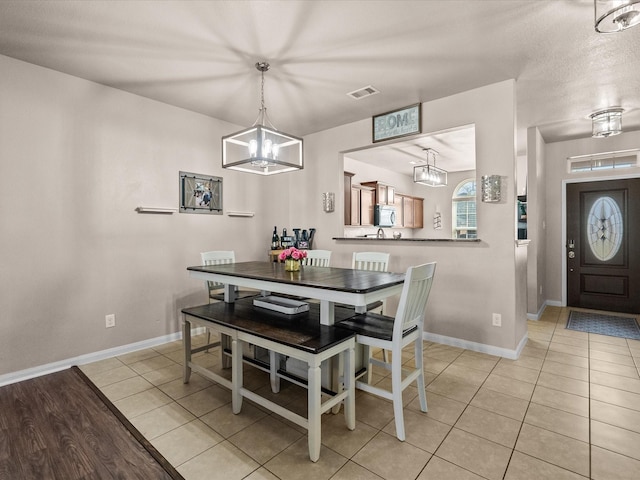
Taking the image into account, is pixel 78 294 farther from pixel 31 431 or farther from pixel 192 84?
pixel 192 84

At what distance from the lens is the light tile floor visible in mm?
Answer: 1730

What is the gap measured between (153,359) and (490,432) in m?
2.95

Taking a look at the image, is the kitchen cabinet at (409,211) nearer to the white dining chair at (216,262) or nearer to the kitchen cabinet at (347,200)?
the kitchen cabinet at (347,200)

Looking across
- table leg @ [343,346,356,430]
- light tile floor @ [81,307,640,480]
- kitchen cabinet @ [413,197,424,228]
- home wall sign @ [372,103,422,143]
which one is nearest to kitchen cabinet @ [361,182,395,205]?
kitchen cabinet @ [413,197,424,228]

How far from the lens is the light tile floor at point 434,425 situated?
1.73 meters

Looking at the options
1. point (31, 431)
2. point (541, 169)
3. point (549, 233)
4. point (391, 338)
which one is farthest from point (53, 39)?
point (549, 233)

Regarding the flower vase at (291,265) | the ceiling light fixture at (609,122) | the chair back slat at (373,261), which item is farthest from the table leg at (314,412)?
the ceiling light fixture at (609,122)

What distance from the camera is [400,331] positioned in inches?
75.8

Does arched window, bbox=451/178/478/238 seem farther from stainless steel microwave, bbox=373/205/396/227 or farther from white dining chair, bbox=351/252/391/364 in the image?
white dining chair, bbox=351/252/391/364

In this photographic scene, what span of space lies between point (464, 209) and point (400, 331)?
23.3ft

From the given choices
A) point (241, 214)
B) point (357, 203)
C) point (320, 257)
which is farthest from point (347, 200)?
point (320, 257)

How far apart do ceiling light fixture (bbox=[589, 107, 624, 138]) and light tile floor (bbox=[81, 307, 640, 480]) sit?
257 cm

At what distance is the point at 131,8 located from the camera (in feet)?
7.02

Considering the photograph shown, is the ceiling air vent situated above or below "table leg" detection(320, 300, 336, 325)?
above
